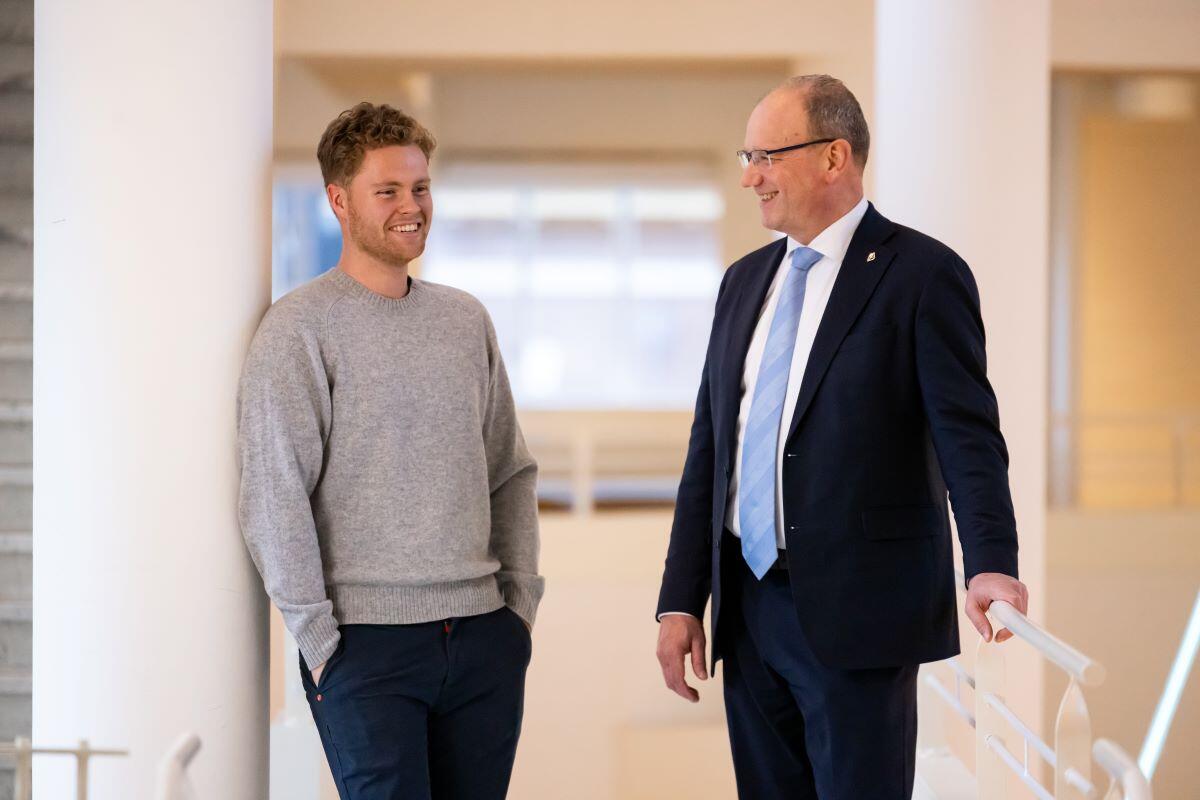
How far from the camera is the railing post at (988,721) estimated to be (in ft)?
7.13

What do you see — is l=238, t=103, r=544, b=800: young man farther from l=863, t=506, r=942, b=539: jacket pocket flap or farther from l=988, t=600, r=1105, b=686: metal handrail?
l=988, t=600, r=1105, b=686: metal handrail

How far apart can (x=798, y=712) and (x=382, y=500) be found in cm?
72

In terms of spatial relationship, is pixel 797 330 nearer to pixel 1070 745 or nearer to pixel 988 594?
pixel 988 594

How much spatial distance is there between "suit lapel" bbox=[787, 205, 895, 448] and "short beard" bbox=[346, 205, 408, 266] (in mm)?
621

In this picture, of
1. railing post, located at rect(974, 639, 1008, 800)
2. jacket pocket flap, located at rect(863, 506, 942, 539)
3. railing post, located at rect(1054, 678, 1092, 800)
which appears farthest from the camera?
railing post, located at rect(974, 639, 1008, 800)

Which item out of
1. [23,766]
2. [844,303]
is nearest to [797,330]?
[844,303]

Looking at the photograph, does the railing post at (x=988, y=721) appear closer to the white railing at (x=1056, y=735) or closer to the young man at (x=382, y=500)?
the white railing at (x=1056, y=735)

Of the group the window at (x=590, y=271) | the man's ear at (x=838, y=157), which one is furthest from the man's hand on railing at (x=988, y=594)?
the window at (x=590, y=271)

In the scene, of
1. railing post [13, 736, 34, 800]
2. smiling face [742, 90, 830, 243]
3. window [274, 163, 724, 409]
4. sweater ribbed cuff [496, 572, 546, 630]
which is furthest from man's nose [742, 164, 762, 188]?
window [274, 163, 724, 409]

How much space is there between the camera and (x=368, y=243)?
1835 mm

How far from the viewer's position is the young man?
1.74 meters

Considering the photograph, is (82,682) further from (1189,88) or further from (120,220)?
(1189,88)

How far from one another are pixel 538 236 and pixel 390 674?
31.1ft

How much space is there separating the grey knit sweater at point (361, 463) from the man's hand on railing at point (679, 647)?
0.98 ft
